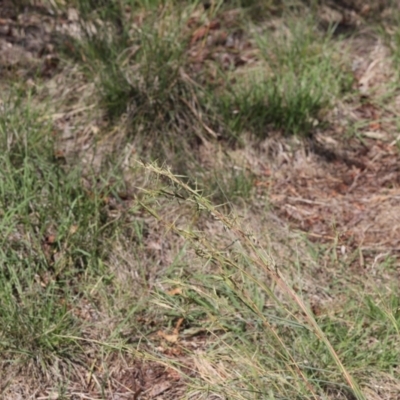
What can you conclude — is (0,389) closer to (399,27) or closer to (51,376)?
(51,376)

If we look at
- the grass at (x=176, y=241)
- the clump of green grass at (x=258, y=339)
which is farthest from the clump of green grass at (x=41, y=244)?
the clump of green grass at (x=258, y=339)

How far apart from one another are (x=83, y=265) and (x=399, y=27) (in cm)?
281

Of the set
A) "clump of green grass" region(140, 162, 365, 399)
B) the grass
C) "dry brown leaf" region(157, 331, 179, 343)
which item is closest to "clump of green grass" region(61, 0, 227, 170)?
the grass

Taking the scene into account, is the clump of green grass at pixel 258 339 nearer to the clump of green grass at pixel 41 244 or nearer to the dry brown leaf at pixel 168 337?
the dry brown leaf at pixel 168 337

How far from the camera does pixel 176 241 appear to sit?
4000 millimetres

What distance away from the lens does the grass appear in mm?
3184

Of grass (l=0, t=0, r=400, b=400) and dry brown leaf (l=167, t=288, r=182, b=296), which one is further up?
grass (l=0, t=0, r=400, b=400)

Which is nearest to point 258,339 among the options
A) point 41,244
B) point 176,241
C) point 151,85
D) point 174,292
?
point 174,292

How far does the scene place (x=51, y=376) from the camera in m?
3.37

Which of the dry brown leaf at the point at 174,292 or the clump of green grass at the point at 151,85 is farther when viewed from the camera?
the clump of green grass at the point at 151,85

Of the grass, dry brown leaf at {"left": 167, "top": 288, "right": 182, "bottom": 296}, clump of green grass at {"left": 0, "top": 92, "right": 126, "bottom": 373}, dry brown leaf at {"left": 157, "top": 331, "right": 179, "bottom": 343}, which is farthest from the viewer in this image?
dry brown leaf at {"left": 167, "top": 288, "right": 182, "bottom": 296}

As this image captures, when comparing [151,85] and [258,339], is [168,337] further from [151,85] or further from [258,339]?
[151,85]

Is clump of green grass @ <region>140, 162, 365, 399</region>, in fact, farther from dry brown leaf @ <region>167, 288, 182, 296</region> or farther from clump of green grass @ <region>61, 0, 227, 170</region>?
clump of green grass @ <region>61, 0, 227, 170</region>

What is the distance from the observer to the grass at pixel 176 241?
318 cm
